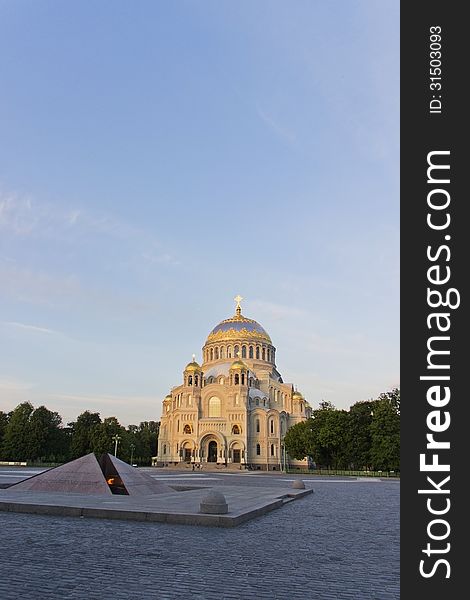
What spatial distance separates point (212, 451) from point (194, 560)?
220 feet

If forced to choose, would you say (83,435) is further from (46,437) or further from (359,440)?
(359,440)

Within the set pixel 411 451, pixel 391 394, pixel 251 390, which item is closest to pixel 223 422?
pixel 251 390

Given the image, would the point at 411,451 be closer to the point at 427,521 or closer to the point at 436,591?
the point at 427,521

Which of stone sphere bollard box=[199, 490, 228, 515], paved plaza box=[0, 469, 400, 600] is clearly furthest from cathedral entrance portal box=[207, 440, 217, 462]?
stone sphere bollard box=[199, 490, 228, 515]

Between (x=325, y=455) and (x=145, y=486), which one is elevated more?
(x=145, y=486)

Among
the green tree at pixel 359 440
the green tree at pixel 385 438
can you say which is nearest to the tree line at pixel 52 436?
the green tree at pixel 359 440

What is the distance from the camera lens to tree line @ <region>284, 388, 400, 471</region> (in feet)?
160

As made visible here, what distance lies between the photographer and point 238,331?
275 feet

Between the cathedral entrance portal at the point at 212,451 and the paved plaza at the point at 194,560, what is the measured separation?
201ft

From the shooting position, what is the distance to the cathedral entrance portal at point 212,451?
72.4m

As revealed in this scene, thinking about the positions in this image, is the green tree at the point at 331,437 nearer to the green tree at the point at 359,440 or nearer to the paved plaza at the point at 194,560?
the green tree at the point at 359,440

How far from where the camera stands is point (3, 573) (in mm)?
7109

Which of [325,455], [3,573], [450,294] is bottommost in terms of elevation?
[325,455]

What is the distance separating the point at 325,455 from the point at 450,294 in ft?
173
